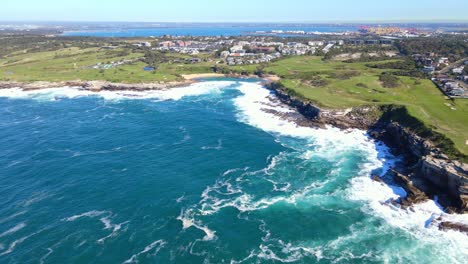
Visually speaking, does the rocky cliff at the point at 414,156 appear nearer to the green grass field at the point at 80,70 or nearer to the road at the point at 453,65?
the road at the point at 453,65

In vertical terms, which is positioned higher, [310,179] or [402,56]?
[402,56]

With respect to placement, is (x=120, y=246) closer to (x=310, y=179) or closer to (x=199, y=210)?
(x=199, y=210)

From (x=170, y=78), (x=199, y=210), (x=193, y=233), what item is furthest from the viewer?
(x=170, y=78)

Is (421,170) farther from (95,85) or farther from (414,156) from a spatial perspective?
(95,85)

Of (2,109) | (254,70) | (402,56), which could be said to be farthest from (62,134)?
(402,56)

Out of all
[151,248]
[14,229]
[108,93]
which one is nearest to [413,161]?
[151,248]

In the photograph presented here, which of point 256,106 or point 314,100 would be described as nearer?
point 314,100
